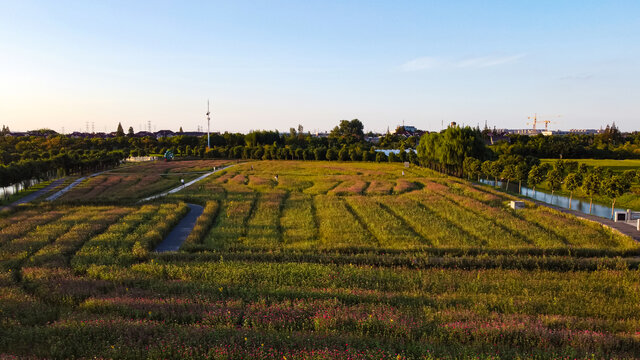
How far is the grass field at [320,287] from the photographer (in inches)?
359

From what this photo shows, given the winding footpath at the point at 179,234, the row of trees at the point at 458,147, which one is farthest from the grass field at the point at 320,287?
the row of trees at the point at 458,147

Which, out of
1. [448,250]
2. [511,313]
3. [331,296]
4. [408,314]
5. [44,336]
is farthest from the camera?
[448,250]

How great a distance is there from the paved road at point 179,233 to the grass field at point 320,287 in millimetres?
736

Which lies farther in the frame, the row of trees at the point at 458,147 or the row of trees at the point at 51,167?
the row of trees at the point at 458,147

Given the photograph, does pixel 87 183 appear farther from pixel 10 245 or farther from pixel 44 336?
pixel 44 336

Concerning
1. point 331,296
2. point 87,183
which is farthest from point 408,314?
point 87,183

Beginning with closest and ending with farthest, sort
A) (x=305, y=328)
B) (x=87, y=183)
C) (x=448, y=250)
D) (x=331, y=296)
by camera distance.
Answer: (x=305, y=328) < (x=331, y=296) < (x=448, y=250) < (x=87, y=183)

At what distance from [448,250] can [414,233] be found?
5742 mm

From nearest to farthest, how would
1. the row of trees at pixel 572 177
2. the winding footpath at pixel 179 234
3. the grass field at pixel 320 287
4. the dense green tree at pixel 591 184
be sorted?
the grass field at pixel 320 287 → the winding footpath at pixel 179 234 → the row of trees at pixel 572 177 → the dense green tree at pixel 591 184

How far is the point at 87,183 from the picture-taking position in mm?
59438

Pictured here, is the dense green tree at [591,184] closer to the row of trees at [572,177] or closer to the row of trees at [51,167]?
the row of trees at [572,177]

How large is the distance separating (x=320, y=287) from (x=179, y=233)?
16.7 meters

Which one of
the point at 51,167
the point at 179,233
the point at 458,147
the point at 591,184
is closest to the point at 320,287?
the point at 179,233

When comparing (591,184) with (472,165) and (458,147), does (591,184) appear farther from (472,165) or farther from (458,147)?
(458,147)
